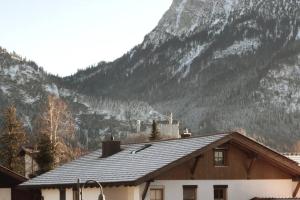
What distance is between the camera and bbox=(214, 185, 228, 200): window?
4534cm

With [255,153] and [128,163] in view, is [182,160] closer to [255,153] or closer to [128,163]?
[128,163]

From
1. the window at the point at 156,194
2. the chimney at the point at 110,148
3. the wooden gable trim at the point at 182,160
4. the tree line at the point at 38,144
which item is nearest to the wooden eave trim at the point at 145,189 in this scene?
the wooden gable trim at the point at 182,160

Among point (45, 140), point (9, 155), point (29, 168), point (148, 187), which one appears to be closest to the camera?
point (148, 187)

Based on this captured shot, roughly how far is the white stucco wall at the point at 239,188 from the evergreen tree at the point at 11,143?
42.0 metres

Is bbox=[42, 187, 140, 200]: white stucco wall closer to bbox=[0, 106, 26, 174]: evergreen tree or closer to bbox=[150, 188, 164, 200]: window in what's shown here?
bbox=[150, 188, 164, 200]: window

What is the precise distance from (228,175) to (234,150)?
128cm

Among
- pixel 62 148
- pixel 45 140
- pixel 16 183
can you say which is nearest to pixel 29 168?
pixel 62 148

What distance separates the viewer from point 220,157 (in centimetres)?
4562

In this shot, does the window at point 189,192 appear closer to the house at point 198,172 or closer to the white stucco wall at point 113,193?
the house at point 198,172

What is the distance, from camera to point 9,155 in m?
85.3

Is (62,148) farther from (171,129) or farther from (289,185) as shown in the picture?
(171,129)

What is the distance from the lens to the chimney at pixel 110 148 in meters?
51.2

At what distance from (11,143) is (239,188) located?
43.6 m

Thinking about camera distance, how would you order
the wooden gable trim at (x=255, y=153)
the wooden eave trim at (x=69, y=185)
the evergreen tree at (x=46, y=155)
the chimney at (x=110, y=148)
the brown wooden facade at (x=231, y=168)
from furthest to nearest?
the evergreen tree at (x=46, y=155), the chimney at (x=110, y=148), the brown wooden facade at (x=231, y=168), the wooden gable trim at (x=255, y=153), the wooden eave trim at (x=69, y=185)
